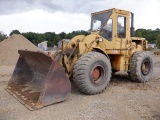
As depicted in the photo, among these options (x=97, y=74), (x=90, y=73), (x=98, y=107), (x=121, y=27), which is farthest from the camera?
(x=121, y=27)

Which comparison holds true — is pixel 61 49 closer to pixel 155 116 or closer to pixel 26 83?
pixel 26 83

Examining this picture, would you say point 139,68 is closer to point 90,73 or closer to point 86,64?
point 90,73

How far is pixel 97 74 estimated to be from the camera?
240 inches

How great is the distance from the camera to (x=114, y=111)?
4703 mm

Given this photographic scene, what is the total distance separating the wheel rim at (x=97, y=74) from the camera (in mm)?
5939

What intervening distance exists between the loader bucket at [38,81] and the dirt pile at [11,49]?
825 cm

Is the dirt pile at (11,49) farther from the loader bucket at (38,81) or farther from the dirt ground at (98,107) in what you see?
the dirt ground at (98,107)

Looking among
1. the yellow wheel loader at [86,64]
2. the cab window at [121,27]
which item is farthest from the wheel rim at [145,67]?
the cab window at [121,27]

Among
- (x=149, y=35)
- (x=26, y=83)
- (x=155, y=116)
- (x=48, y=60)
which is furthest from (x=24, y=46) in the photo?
(x=149, y=35)

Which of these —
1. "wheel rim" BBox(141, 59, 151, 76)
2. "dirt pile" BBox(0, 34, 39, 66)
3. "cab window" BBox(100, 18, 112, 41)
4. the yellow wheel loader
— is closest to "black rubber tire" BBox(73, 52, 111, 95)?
the yellow wheel loader

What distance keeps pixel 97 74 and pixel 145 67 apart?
8.20 ft

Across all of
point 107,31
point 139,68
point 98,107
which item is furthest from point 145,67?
point 98,107

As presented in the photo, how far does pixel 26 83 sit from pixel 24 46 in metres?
11.5

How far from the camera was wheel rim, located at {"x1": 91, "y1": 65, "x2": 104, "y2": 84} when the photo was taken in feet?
19.5
